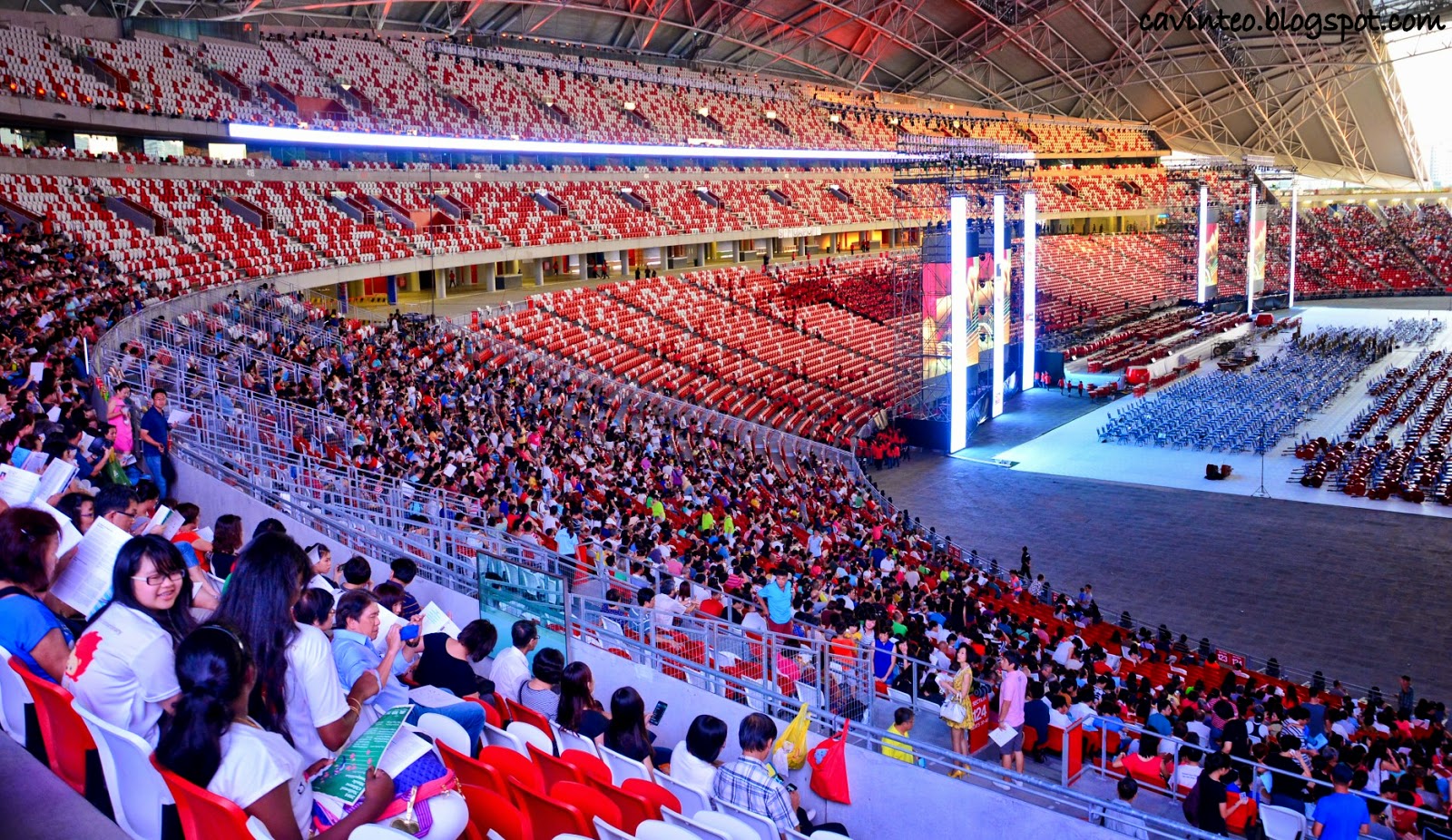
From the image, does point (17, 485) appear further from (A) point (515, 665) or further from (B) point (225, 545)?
(A) point (515, 665)

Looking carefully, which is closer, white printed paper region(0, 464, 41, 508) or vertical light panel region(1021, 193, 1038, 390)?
white printed paper region(0, 464, 41, 508)

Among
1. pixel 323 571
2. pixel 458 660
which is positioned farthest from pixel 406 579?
pixel 458 660

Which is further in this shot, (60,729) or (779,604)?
(779,604)

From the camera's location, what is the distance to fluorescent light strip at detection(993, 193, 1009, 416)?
30244mm

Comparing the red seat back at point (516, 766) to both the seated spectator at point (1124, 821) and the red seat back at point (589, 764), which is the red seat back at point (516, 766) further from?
the seated spectator at point (1124, 821)

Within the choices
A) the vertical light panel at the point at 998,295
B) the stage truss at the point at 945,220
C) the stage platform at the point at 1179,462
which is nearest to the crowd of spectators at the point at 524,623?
the stage truss at the point at 945,220

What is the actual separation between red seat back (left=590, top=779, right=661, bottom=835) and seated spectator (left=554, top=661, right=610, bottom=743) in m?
0.85

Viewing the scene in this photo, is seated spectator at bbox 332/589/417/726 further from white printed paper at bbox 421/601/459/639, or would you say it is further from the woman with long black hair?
white printed paper at bbox 421/601/459/639

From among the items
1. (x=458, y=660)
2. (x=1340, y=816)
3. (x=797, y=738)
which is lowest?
(x=1340, y=816)

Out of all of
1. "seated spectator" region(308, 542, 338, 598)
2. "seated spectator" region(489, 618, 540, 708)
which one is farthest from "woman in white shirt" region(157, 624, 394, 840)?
"seated spectator" region(308, 542, 338, 598)

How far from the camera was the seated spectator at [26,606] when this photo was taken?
4.10 m

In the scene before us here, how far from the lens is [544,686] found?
577 centimetres

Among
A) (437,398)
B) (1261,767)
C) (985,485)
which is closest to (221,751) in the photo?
(1261,767)

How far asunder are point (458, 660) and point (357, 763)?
1920 millimetres
